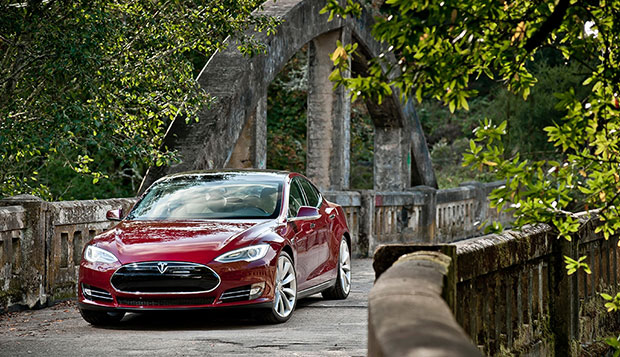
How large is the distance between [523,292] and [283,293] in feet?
12.6

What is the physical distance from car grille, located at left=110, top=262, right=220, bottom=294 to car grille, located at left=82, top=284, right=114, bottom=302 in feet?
0.77

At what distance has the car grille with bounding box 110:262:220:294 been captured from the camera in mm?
10406

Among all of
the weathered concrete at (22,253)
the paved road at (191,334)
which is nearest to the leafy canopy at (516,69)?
the paved road at (191,334)

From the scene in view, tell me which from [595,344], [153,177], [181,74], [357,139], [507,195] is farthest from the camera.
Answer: [357,139]

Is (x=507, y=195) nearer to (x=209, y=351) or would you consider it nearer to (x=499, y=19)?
(x=499, y=19)

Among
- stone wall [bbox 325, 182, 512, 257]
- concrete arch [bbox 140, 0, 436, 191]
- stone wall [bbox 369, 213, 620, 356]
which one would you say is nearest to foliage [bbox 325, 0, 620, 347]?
stone wall [bbox 369, 213, 620, 356]

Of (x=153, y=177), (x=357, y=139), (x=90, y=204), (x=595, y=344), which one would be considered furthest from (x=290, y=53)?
(x=357, y=139)

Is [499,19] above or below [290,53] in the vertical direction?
below

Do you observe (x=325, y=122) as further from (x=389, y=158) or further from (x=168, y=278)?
(x=168, y=278)

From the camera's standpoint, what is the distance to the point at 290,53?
70.2ft

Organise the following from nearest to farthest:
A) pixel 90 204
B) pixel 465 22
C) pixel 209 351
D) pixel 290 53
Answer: pixel 465 22 < pixel 209 351 < pixel 90 204 < pixel 290 53

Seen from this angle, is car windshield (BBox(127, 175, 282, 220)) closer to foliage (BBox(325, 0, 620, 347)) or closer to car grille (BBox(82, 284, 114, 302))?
car grille (BBox(82, 284, 114, 302))

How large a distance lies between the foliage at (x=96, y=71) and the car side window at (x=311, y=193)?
8.05ft

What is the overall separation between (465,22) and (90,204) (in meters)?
9.52
